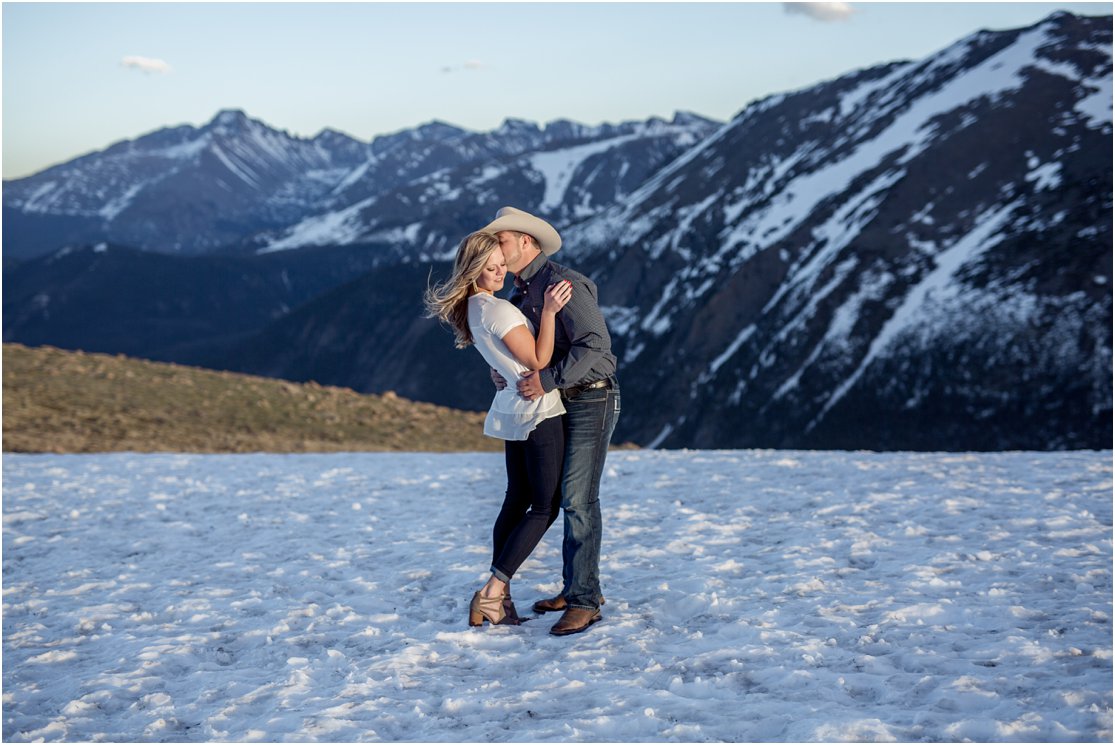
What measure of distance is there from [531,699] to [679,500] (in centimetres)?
633

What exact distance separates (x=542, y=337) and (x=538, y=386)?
33 cm

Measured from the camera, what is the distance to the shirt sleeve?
6.24 metres

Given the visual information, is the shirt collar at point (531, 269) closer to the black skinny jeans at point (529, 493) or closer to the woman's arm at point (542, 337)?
the woman's arm at point (542, 337)

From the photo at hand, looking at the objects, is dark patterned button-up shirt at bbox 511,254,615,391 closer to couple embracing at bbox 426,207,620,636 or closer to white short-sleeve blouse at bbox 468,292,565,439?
couple embracing at bbox 426,207,620,636

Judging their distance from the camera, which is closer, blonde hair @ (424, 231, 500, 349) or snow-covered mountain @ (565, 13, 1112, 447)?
blonde hair @ (424, 231, 500, 349)

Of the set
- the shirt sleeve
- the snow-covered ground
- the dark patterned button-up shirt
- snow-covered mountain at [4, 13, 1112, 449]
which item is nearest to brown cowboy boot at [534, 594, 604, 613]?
the snow-covered ground

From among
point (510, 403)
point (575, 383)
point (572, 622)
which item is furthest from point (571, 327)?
point (572, 622)

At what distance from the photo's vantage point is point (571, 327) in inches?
250

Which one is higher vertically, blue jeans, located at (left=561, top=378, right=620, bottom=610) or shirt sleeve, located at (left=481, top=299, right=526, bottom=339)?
shirt sleeve, located at (left=481, top=299, right=526, bottom=339)

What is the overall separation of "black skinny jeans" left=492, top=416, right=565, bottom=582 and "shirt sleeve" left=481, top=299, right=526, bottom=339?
0.72m

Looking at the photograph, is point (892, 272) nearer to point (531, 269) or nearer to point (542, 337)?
point (531, 269)

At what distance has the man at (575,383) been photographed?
249 inches

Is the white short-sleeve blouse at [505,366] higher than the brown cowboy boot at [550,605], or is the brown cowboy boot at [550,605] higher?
the white short-sleeve blouse at [505,366]

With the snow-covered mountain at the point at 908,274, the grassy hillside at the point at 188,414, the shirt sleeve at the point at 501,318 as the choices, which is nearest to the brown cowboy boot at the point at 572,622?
the shirt sleeve at the point at 501,318
